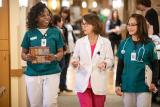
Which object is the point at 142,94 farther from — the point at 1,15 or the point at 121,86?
the point at 1,15

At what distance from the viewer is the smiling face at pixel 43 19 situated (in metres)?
4.83

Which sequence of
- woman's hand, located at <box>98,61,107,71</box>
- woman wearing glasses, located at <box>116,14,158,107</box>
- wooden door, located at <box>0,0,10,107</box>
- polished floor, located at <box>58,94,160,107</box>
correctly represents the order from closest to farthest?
woman wearing glasses, located at <box>116,14,158,107</box> → woman's hand, located at <box>98,61,107,71</box> → wooden door, located at <box>0,0,10,107</box> → polished floor, located at <box>58,94,160,107</box>

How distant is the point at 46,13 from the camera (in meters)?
4.84

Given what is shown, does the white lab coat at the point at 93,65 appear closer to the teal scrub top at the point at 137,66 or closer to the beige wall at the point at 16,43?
the teal scrub top at the point at 137,66

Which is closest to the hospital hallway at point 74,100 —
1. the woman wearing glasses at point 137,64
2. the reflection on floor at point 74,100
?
the reflection on floor at point 74,100

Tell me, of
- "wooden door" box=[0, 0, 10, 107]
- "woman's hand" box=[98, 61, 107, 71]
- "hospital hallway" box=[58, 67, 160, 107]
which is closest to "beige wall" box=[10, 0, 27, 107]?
"wooden door" box=[0, 0, 10, 107]

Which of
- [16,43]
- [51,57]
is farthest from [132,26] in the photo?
[16,43]

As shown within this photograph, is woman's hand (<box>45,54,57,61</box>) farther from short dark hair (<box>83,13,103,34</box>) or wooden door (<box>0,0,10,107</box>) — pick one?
wooden door (<box>0,0,10,107</box>)

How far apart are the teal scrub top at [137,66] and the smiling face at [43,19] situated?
111 centimetres

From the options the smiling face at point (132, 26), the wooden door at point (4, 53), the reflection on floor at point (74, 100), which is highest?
the smiling face at point (132, 26)

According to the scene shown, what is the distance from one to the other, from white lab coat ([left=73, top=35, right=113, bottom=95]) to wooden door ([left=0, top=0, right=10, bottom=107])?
2176 mm

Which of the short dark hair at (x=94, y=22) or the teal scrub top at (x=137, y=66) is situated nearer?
the teal scrub top at (x=137, y=66)

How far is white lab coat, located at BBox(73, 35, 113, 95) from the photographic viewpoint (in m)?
4.63

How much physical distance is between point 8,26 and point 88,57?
232cm
